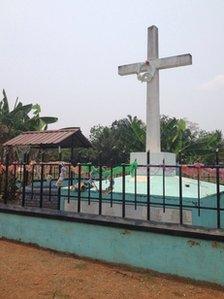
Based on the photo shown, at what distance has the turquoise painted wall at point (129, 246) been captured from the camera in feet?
14.4

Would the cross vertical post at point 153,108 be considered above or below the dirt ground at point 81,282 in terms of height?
above

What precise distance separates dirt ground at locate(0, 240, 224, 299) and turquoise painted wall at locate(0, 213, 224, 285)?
144 mm

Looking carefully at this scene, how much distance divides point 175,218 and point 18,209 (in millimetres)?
3353

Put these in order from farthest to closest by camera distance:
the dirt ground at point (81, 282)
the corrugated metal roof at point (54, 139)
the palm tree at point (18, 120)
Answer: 1. the palm tree at point (18, 120)
2. the corrugated metal roof at point (54, 139)
3. the dirt ground at point (81, 282)

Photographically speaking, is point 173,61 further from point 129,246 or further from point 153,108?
point 129,246

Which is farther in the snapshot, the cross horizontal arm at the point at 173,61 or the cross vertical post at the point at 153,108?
the cross vertical post at the point at 153,108

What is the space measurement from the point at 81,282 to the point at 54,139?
35.4 feet

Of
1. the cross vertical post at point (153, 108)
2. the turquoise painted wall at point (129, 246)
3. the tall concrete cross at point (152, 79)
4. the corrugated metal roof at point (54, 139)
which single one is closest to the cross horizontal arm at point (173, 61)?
the tall concrete cross at point (152, 79)

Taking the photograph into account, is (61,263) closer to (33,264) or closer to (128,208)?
(33,264)

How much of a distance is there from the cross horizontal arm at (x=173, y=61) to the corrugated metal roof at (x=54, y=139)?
16.9 ft

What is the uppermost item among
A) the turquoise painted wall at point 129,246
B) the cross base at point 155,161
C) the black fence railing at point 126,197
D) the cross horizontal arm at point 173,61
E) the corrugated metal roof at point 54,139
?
the cross horizontal arm at point 173,61

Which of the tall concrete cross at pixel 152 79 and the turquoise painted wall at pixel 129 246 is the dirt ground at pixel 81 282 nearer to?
the turquoise painted wall at pixel 129 246

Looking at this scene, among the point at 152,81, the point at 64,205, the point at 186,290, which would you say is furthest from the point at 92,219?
the point at 152,81

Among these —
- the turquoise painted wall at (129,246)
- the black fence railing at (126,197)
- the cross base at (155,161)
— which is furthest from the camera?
the cross base at (155,161)
